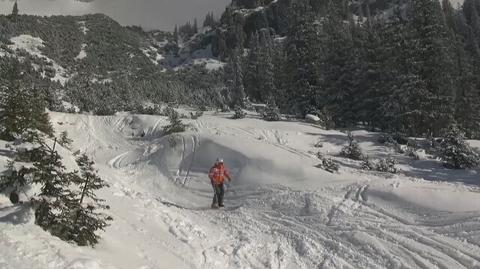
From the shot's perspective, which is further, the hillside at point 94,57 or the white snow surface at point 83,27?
the white snow surface at point 83,27

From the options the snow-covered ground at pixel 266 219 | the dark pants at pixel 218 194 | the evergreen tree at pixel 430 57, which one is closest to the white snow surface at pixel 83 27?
the evergreen tree at pixel 430 57

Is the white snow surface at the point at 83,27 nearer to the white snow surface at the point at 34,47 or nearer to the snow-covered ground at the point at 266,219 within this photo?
the white snow surface at the point at 34,47

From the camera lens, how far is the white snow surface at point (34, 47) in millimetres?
111581

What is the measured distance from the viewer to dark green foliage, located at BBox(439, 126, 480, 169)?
1831 cm

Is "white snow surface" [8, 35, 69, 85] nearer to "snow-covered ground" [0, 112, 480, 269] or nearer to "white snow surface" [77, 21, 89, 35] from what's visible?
"white snow surface" [77, 21, 89, 35]

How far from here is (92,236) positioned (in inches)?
307

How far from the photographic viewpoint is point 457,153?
18.6 metres

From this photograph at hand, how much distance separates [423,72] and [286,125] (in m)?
10.6

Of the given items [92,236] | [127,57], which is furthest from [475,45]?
[127,57]

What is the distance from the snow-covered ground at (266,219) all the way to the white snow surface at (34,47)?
98.9 meters

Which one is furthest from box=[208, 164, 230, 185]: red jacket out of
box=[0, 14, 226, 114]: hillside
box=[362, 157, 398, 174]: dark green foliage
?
box=[0, 14, 226, 114]: hillside

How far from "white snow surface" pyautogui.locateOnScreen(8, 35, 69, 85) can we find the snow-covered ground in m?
A: 98.9

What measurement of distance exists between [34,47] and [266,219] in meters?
125

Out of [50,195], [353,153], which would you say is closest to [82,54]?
[353,153]
